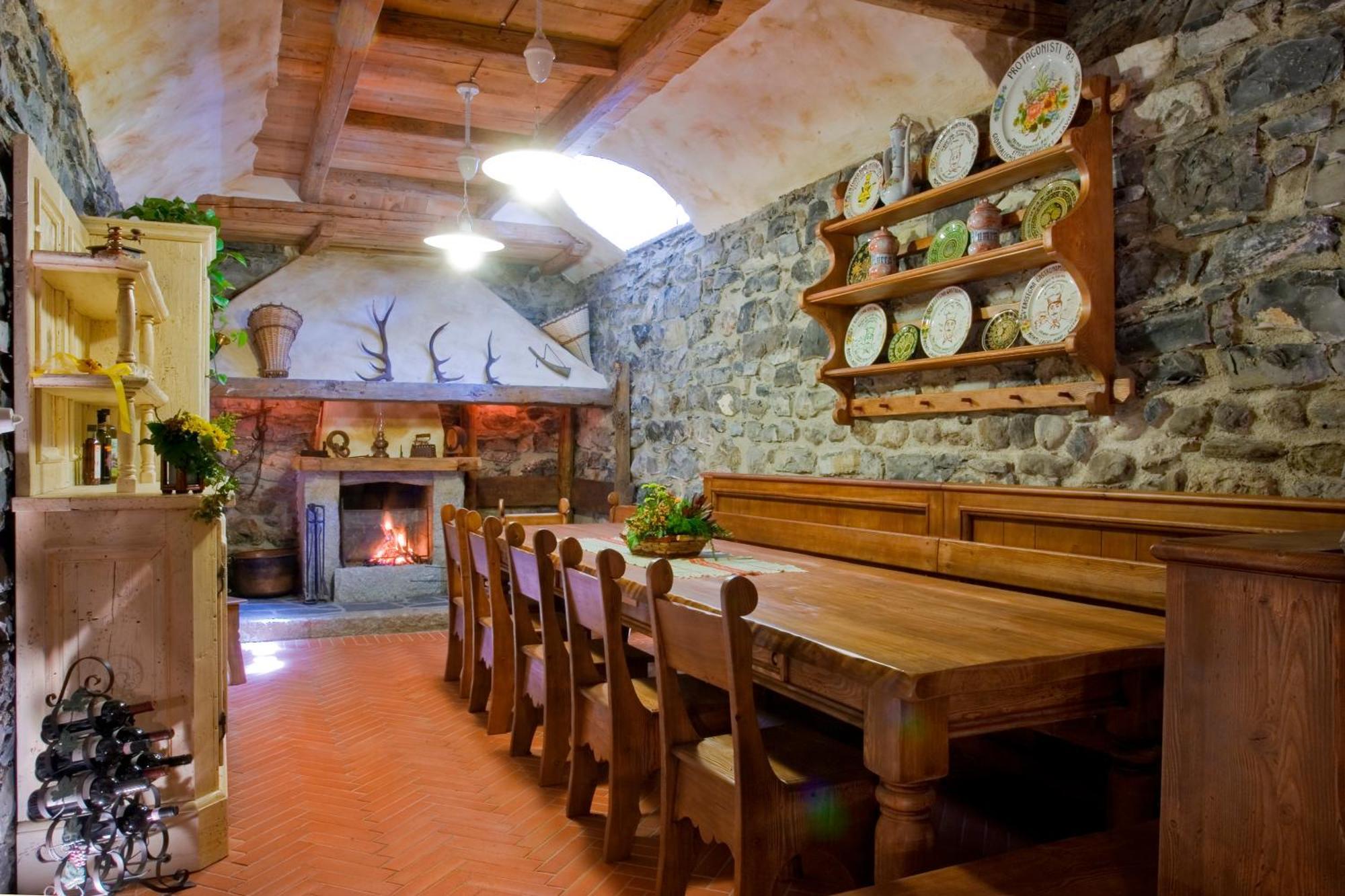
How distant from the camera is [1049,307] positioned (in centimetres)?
318

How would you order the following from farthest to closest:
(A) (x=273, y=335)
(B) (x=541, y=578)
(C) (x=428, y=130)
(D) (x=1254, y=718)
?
(A) (x=273, y=335) → (C) (x=428, y=130) → (B) (x=541, y=578) → (D) (x=1254, y=718)

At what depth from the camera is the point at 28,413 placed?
8.54 feet

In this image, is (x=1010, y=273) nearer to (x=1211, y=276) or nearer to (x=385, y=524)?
(x=1211, y=276)

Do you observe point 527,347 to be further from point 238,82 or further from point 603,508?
point 238,82

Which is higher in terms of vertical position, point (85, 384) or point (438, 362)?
point (438, 362)

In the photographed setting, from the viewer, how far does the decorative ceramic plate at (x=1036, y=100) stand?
3.02 m

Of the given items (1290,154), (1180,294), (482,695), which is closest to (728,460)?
(482,695)

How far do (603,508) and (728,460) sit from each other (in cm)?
Result: 230

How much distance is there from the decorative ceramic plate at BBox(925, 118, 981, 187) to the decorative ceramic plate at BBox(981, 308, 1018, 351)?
570 mm

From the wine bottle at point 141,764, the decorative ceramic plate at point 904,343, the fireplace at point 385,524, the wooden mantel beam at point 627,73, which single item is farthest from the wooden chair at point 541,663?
the fireplace at point 385,524

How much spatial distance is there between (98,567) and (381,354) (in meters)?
4.42

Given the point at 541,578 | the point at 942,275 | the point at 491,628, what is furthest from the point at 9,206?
the point at 942,275

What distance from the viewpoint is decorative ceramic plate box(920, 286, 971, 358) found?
3598 millimetres

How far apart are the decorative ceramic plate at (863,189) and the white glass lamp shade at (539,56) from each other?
1569mm
